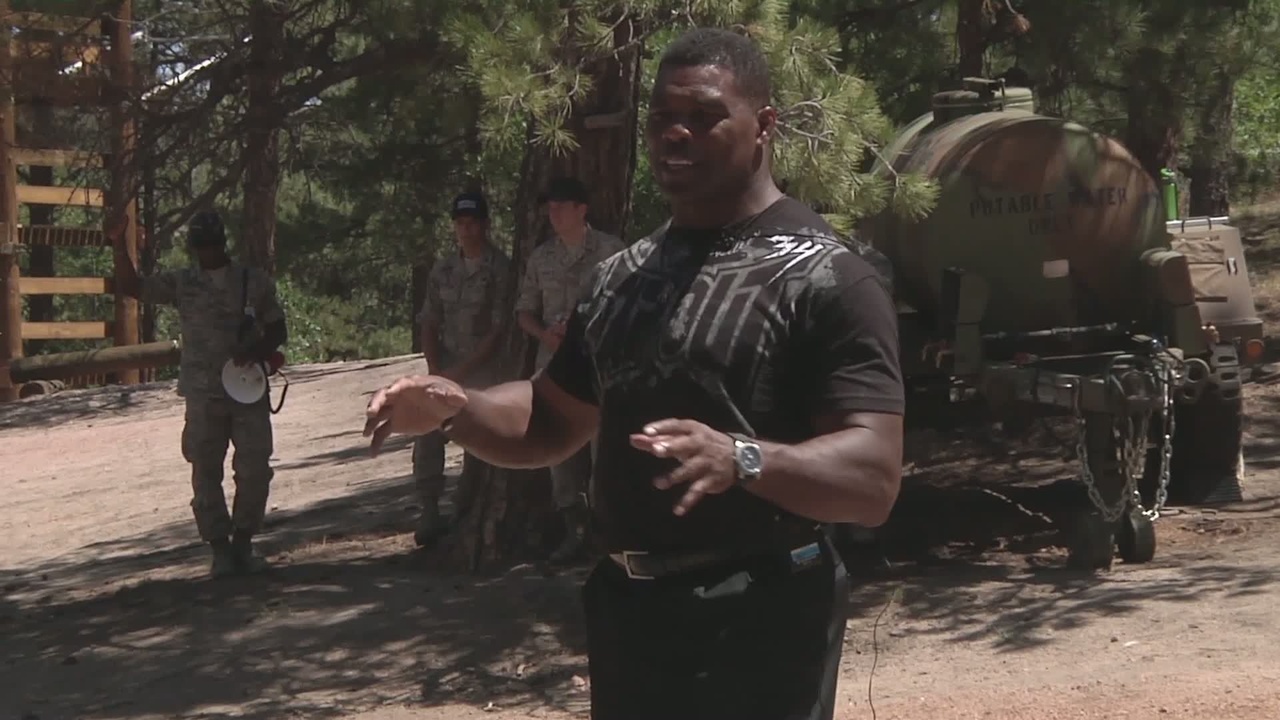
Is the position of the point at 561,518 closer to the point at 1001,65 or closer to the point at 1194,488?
the point at 1194,488

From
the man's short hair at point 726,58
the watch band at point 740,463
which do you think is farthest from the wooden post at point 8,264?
the watch band at point 740,463

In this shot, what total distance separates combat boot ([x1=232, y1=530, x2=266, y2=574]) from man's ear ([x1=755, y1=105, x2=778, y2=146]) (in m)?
6.12

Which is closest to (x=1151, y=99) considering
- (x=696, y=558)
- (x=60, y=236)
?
(x=696, y=558)

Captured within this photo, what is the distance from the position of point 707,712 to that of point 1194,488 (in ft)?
22.5

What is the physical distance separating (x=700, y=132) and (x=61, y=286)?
18022mm

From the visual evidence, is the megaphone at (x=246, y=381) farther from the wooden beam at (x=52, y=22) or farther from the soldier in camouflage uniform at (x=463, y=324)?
the wooden beam at (x=52, y=22)

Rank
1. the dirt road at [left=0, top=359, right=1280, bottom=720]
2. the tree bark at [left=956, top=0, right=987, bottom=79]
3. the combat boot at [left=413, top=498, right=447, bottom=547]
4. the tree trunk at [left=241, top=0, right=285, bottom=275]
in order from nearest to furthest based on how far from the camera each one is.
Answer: the dirt road at [left=0, top=359, right=1280, bottom=720]
the tree trunk at [left=241, top=0, right=285, bottom=275]
the combat boot at [left=413, top=498, right=447, bottom=547]
the tree bark at [left=956, top=0, right=987, bottom=79]

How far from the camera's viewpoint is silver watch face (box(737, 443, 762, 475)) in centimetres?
228

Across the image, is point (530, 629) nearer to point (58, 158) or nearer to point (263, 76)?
point (263, 76)

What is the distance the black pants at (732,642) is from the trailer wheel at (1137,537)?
5.12 meters

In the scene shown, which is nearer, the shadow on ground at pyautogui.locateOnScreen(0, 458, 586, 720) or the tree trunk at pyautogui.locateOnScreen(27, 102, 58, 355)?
the shadow on ground at pyautogui.locateOnScreen(0, 458, 586, 720)

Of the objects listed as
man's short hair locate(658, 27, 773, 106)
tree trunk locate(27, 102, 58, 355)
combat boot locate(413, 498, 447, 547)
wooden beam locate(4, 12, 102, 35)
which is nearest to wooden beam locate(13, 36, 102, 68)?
wooden beam locate(4, 12, 102, 35)

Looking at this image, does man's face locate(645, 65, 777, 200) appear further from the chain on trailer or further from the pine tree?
the chain on trailer

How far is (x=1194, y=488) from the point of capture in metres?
8.90
